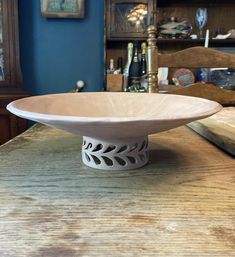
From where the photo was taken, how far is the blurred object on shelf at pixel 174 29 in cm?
238

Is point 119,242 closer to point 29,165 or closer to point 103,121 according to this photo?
point 103,121

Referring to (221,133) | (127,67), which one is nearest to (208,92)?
(221,133)

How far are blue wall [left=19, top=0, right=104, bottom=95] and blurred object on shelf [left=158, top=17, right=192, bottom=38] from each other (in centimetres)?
49

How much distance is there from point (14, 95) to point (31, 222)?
199cm

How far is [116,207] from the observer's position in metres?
0.42

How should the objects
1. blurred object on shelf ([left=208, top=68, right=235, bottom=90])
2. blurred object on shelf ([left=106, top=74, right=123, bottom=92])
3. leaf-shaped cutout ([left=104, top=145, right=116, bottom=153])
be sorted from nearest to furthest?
leaf-shaped cutout ([left=104, top=145, right=116, bottom=153])
blurred object on shelf ([left=106, top=74, right=123, bottom=92])
blurred object on shelf ([left=208, top=68, right=235, bottom=90])

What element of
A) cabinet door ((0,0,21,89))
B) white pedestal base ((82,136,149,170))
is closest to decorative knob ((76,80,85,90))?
cabinet door ((0,0,21,89))

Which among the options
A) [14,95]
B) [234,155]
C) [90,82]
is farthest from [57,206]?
[90,82]

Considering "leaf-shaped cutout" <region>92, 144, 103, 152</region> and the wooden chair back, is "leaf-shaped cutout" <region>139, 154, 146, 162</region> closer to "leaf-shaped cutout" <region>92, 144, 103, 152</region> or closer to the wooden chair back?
"leaf-shaped cutout" <region>92, 144, 103, 152</region>

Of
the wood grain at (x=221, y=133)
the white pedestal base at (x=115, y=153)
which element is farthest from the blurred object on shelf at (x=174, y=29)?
the white pedestal base at (x=115, y=153)

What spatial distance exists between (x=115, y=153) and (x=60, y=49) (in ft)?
7.01

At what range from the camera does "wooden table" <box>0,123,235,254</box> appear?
32cm

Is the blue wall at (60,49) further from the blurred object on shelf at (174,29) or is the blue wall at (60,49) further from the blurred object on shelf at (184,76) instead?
the blurred object on shelf at (184,76)

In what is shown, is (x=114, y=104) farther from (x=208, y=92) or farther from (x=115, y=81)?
(x=115, y=81)
